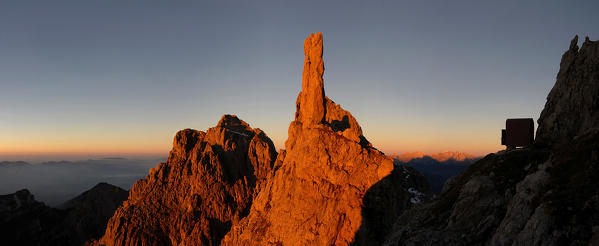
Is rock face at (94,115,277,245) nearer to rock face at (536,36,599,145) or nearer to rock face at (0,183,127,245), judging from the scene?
rock face at (0,183,127,245)

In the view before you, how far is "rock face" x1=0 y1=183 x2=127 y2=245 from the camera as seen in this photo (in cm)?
17138

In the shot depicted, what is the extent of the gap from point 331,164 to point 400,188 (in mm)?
13833

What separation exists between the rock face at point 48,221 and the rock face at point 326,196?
15077 centimetres

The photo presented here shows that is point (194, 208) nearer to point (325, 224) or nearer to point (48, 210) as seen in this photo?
point (325, 224)

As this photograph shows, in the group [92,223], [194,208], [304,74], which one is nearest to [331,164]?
[304,74]

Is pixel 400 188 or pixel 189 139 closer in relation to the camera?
pixel 400 188

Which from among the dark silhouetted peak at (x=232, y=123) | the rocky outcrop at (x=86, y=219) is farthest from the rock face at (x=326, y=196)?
the rocky outcrop at (x=86, y=219)

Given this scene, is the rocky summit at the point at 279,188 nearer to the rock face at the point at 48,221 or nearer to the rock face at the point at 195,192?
the rock face at the point at 195,192

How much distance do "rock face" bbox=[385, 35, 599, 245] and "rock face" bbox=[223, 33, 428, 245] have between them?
25.8 meters

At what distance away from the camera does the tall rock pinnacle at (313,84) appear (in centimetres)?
10851

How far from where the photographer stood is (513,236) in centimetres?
1666

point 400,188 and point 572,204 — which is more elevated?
point 572,204

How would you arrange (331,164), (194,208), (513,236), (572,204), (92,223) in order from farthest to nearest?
1. (92,223)
2. (194,208)
3. (331,164)
4. (513,236)
5. (572,204)

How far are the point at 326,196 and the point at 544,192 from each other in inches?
1753
